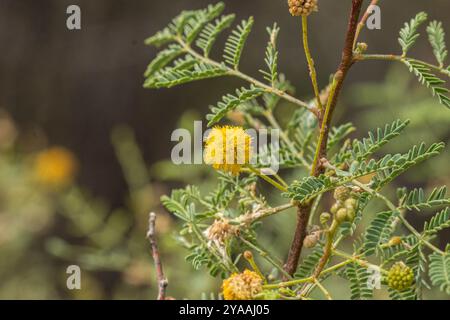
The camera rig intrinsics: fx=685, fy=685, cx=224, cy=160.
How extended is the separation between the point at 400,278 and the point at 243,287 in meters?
0.19

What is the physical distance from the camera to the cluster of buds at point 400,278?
84cm

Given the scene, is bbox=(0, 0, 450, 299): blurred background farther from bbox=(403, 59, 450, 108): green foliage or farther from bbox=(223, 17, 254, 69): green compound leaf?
bbox=(403, 59, 450, 108): green foliage

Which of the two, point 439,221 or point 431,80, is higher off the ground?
point 431,80

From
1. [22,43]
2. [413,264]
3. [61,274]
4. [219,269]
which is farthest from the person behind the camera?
[22,43]

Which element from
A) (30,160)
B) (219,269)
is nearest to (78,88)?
(30,160)

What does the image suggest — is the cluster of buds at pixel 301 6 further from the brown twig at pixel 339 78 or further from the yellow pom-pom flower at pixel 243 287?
the yellow pom-pom flower at pixel 243 287

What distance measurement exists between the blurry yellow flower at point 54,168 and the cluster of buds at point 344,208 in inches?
91.4

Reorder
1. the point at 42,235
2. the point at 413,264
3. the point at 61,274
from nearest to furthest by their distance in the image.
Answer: the point at 413,264 < the point at 61,274 < the point at 42,235

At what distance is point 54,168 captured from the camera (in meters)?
3.15

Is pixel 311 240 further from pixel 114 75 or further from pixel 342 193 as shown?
pixel 114 75

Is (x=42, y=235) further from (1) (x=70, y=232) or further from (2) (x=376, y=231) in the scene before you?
(2) (x=376, y=231)

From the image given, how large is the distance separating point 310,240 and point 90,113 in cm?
321

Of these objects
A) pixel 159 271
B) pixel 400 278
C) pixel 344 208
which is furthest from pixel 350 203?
pixel 159 271
